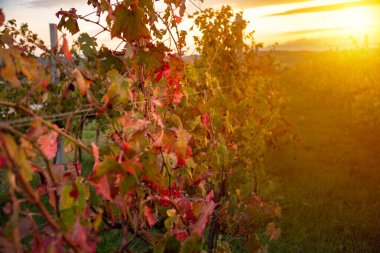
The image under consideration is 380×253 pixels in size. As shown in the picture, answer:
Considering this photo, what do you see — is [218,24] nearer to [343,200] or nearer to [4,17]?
[343,200]

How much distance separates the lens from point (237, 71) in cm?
482

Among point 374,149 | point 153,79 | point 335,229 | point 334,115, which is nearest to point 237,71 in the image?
point 335,229

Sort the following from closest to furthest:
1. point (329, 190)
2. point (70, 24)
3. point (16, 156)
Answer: point (16, 156) → point (70, 24) → point (329, 190)

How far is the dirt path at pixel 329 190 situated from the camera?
4.57 meters

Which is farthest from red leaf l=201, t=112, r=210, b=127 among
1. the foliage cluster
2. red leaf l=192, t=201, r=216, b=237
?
red leaf l=192, t=201, r=216, b=237

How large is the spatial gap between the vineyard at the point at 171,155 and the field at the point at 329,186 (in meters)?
0.03

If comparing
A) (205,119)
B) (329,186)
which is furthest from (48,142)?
(329,186)

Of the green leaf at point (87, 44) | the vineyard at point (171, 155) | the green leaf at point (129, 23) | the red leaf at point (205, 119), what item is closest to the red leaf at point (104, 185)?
the vineyard at point (171, 155)

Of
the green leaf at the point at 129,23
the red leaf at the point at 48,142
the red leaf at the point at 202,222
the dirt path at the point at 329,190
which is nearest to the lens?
the red leaf at the point at 48,142

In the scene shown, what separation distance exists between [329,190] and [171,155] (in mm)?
4914

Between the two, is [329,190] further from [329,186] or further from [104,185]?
[104,185]

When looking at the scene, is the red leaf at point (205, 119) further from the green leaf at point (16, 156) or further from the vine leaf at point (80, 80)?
the green leaf at point (16, 156)

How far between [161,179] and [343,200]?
5.06 meters

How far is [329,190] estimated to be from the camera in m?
6.04
